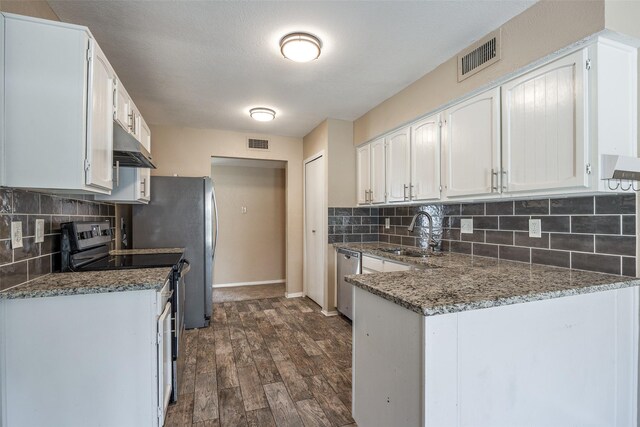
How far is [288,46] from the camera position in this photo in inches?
82.7

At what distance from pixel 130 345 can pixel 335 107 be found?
9.45ft

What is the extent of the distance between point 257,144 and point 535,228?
349 centimetres

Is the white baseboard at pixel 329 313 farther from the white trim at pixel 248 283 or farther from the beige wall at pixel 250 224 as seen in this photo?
the beige wall at pixel 250 224

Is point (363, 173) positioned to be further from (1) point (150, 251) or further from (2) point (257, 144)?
(1) point (150, 251)

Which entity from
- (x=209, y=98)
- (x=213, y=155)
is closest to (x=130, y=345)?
(x=209, y=98)

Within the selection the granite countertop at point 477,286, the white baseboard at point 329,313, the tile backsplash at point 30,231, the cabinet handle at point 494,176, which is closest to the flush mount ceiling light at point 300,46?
the cabinet handle at point 494,176

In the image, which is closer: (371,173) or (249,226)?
(371,173)

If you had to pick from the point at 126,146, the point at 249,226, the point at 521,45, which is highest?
the point at 521,45

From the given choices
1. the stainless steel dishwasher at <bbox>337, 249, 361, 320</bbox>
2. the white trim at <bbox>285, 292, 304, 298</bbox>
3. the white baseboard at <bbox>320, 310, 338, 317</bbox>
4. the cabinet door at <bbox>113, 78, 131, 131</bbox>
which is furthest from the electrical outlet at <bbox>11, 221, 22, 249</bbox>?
the white trim at <bbox>285, 292, 304, 298</bbox>

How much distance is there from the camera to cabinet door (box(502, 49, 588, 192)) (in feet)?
5.14

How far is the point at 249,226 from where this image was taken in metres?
5.41

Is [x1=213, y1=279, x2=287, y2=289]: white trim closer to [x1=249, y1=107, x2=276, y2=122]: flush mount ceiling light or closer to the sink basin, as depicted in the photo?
the sink basin

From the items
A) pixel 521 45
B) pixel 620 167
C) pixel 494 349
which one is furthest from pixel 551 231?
pixel 494 349

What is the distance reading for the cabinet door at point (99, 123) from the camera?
4.78ft
